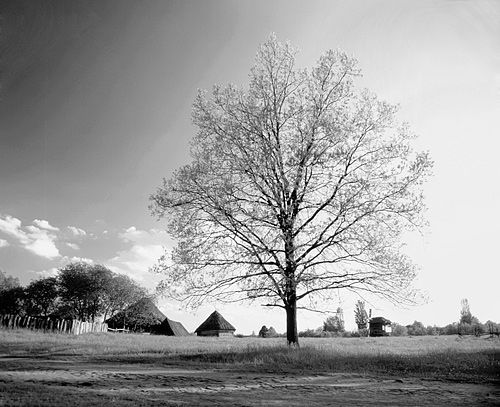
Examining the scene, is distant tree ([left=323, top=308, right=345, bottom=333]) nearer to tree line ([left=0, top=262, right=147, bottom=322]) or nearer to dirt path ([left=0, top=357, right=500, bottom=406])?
tree line ([left=0, top=262, right=147, bottom=322])

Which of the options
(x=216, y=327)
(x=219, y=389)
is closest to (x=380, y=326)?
(x=216, y=327)

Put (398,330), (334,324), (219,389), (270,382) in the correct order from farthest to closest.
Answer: (334,324) → (398,330) → (270,382) → (219,389)

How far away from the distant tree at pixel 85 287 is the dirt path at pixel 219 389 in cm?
5933

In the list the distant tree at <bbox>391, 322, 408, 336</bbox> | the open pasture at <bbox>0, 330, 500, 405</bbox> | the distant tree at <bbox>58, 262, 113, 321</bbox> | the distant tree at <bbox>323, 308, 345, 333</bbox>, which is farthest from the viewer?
the distant tree at <bbox>323, 308, 345, 333</bbox>

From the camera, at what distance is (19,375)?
6.82 metres

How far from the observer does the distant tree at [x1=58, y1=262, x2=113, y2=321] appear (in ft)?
203

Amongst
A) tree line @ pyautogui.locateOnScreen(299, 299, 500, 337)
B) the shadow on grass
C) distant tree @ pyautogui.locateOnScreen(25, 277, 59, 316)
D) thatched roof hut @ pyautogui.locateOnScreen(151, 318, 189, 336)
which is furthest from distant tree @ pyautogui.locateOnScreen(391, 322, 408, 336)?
the shadow on grass

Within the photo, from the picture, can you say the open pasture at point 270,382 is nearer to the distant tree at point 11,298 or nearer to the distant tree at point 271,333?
the distant tree at point 11,298

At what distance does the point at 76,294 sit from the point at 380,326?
55.6m

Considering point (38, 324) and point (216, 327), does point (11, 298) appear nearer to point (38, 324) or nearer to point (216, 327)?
point (216, 327)

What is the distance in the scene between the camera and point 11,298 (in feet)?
214

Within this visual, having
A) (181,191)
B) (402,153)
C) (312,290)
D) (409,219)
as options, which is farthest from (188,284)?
(402,153)

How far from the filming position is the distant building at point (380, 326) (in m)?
67.3

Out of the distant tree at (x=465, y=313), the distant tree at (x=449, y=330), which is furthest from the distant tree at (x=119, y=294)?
the distant tree at (x=465, y=313)
